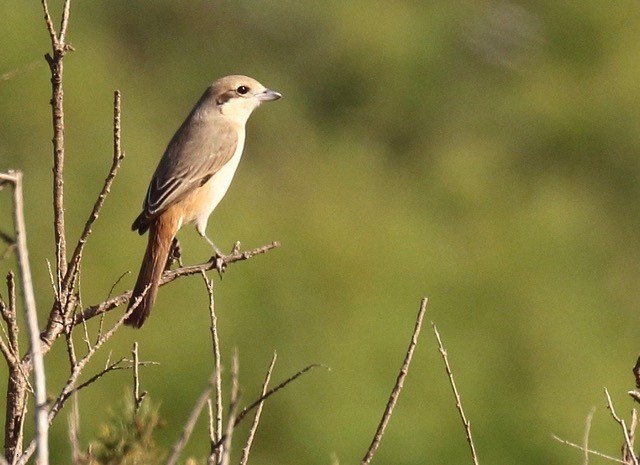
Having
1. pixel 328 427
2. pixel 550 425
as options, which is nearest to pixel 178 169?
pixel 328 427

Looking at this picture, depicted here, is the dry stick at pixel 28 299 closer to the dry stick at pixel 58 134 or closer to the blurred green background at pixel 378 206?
the dry stick at pixel 58 134

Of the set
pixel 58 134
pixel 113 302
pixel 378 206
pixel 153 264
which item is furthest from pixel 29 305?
pixel 378 206

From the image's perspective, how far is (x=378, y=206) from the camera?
1938 cm

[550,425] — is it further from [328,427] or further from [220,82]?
[220,82]

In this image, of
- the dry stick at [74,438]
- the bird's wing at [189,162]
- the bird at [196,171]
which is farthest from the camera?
the bird's wing at [189,162]

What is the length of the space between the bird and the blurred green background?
5.42 metres

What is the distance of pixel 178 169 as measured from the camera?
6586mm

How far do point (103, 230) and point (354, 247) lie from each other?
133 inches

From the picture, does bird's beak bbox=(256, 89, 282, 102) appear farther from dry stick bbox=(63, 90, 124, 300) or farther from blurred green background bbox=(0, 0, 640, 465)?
blurred green background bbox=(0, 0, 640, 465)

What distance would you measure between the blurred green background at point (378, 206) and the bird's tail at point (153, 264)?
Answer: 602 centimetres

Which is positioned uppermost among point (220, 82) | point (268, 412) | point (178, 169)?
point (268, 412)

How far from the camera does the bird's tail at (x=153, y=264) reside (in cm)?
554

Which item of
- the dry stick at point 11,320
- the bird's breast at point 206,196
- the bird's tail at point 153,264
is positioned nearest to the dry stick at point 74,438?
the dry stick at point 11,320

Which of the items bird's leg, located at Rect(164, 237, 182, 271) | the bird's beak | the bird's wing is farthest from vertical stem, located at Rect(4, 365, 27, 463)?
the bird's beak
